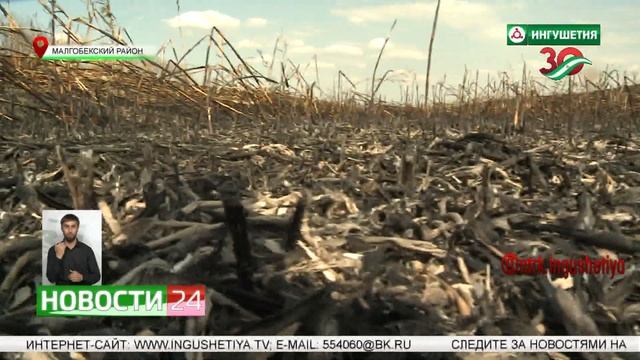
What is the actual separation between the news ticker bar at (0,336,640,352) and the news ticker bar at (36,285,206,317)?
5 cm

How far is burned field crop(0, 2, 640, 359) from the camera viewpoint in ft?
2.63

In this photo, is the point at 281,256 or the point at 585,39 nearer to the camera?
the point at 281,256

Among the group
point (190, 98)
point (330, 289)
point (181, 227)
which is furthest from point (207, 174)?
point (190, 98)

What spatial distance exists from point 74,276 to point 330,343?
1.20 ft

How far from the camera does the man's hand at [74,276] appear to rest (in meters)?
0.81

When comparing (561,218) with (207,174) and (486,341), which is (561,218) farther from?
(207,174)

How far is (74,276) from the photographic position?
0.81m

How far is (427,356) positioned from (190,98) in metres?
1.83

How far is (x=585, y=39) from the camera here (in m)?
1.12

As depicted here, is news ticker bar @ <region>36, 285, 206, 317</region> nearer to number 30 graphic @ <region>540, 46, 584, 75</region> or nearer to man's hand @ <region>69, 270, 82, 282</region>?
man's hand @ <region>69, 270, 82, 282</region>

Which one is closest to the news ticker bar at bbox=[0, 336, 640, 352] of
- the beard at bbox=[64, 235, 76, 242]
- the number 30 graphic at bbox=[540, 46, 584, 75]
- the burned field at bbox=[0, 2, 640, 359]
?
the burned field at bbox=[0, 2, 640, 359]

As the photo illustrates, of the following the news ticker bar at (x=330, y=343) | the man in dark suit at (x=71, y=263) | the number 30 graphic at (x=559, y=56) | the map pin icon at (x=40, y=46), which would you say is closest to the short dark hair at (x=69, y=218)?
the man in dark suit at (x=71, y=263)

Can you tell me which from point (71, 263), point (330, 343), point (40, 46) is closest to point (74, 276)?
point (71, 263)

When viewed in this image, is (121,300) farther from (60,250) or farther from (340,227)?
(340,227)
